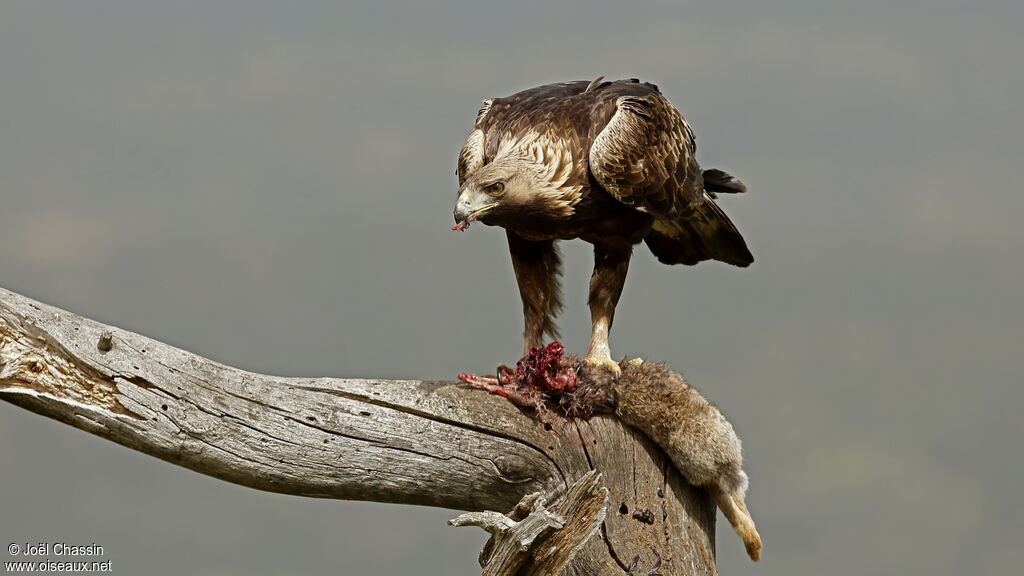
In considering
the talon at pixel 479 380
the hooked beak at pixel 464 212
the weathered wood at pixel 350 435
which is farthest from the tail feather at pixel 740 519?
the hooked beak at pixel 464 212

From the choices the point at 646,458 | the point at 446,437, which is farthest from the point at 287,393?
the point at 646,458

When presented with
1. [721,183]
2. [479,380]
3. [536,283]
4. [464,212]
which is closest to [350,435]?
[479,380]

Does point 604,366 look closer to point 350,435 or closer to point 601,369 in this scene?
point 601,369

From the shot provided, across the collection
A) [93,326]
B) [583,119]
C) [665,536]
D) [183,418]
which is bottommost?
[665,536]

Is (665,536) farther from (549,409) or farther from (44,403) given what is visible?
(44,403)

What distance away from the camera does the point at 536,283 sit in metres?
5.54

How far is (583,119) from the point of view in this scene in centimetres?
520

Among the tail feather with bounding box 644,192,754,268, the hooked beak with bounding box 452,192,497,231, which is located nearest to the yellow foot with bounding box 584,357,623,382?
the hooked beak with bounding box 452,192,497,231

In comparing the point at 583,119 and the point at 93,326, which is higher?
the point at 583,119

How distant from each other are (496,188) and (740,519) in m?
1.83

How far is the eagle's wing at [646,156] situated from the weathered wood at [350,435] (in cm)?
102

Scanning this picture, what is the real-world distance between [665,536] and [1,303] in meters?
2.82

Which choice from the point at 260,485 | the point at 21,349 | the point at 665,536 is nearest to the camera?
the point at 21,349

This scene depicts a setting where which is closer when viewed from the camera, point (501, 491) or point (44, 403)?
point (44, 403)
